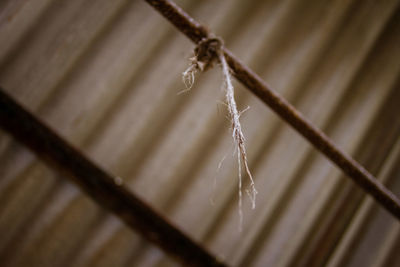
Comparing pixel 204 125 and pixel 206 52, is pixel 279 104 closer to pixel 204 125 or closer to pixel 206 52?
pixel 206 52

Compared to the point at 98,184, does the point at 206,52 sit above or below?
above

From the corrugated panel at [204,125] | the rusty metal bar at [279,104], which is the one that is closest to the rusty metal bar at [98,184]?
the corrugated panel at [204,125]

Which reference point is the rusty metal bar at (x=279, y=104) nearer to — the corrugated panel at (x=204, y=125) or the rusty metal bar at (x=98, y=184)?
the corrugated panel at (x=204, y=125)

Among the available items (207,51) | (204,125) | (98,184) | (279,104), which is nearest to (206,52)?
(207,51)

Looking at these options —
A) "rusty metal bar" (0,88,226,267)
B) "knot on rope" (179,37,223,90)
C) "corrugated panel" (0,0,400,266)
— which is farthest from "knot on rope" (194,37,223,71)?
"rusty metal bar" (0,88,226,267)

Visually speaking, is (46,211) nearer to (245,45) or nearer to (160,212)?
(160,212)

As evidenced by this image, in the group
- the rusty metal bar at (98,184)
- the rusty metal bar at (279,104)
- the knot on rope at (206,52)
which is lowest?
the rusty metal bar at (98,184)

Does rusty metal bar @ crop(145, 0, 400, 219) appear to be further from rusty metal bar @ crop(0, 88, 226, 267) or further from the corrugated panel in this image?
rusty metal bar @ crop(0, 88, 226, 267)

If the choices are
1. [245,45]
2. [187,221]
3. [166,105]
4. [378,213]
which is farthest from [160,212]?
[378,213]
